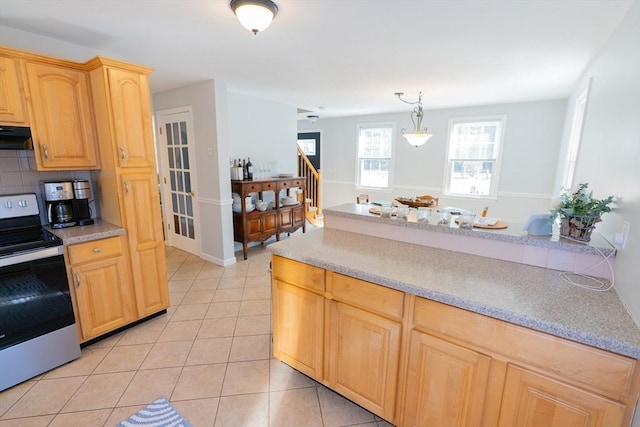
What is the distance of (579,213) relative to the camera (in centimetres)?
152

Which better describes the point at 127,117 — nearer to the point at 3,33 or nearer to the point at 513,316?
the point at 3,33

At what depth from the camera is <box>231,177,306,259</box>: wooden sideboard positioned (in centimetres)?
418

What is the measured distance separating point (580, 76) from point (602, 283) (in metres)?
3.05

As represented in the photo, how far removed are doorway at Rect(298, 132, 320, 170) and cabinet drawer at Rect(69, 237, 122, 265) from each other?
5.61 m

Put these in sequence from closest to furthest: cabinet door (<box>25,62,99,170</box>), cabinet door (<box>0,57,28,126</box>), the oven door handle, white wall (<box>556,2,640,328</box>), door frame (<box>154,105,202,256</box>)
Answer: white wall (<box>556,2,640,328</box>), the oven door handle, cabinet door (<box>0,57,28,126</box>), cabinet door (<box>25,62,99,170</box>), door frame (<box>154,105,202,256</box>)

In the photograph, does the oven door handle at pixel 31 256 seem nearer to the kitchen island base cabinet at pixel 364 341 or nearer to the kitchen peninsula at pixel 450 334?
the kitchen peninsula at pixel 450 334

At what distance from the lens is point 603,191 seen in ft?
6.02

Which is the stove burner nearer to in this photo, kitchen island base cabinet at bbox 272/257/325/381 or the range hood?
the range hood

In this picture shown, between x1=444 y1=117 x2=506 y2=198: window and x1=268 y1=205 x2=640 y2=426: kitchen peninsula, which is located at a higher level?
x1=444 y1=117 x2=506 y2=198: window

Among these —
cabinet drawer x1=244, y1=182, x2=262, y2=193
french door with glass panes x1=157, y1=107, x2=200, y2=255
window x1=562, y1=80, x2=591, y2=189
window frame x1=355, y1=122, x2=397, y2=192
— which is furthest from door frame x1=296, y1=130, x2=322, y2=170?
window x1=562, y1=80, x2=591, y2=189

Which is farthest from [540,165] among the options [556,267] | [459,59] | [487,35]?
[556,267]

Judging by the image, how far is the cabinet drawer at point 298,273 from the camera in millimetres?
1724

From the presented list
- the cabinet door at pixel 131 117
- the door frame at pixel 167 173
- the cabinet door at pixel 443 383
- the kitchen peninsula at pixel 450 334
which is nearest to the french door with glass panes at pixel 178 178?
the door frame at pixel 167 173

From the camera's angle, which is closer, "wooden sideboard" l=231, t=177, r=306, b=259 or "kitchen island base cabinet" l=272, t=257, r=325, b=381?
"kitchen island base cabinet" l=272, t=257, r=325, b=381
